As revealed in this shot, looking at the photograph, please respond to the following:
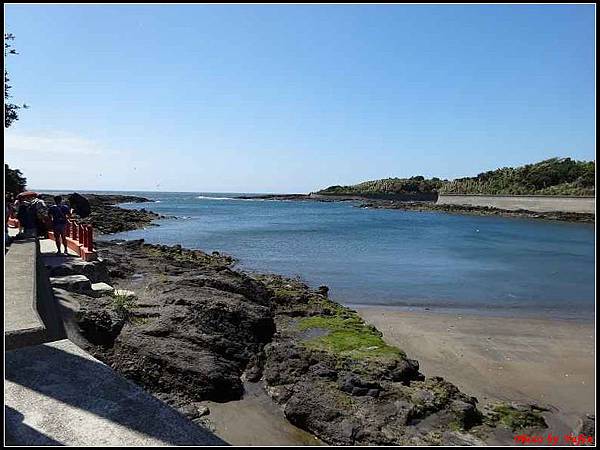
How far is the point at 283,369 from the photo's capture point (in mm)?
7211

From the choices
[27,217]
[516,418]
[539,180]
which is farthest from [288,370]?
[539,180]

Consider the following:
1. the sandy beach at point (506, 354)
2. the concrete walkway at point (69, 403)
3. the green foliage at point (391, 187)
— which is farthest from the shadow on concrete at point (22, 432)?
the green foliage at point (391, 187)

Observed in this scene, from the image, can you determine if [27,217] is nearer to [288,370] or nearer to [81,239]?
[81,239]

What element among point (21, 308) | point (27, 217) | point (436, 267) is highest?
point (27, 217)

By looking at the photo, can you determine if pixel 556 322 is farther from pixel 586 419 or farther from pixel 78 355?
pixel 78 355

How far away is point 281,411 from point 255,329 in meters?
2.85

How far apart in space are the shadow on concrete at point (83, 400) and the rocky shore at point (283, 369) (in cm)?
229

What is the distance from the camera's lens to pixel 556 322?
42.1 ft

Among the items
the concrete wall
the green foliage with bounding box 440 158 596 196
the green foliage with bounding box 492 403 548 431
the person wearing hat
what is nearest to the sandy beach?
the green foliage with bounding box 492 403 548 431

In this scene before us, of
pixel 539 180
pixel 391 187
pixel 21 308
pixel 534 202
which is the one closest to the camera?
pixel 21 308

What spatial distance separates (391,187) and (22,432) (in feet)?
486

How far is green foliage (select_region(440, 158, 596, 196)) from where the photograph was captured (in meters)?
80.3

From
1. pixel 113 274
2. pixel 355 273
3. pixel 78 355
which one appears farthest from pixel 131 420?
pixel 355 273

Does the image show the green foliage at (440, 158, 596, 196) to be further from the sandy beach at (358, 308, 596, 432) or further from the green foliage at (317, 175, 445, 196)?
the sandy beach at (358, 308, 596, 432)
